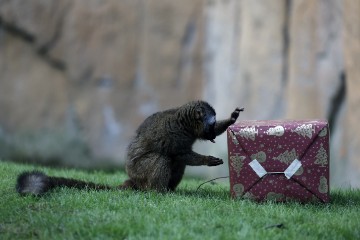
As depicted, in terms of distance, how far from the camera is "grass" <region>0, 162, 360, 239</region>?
5613 mm

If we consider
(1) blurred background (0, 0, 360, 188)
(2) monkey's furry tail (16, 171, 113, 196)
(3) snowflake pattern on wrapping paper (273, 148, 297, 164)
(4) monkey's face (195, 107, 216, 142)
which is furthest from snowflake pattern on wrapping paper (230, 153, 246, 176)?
(1) blurred background (0, 0, 360, 188)

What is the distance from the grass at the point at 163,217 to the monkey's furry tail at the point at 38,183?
10 centimetres

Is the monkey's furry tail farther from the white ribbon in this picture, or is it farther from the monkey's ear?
the white ribbon

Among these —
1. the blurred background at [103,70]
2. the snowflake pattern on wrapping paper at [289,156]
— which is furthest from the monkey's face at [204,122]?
the blurred background at [103,70]

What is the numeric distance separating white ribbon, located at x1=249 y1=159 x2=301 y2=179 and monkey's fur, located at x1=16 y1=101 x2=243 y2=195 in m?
0.60

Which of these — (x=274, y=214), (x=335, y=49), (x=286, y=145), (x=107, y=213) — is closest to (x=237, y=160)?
(x=286, y=145)

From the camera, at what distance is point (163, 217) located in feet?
20.1

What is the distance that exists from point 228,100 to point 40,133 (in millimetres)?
4632

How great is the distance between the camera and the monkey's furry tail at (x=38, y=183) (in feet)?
23.3

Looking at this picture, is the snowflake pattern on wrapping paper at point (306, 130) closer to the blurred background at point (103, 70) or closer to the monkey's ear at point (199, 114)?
the monkey's ear at point (199, 114)

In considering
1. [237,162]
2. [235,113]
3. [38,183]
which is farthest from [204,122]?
[38,183]

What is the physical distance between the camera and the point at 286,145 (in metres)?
7.04

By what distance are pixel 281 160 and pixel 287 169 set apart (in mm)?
111

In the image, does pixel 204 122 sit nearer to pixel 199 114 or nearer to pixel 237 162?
pixel 199 114
